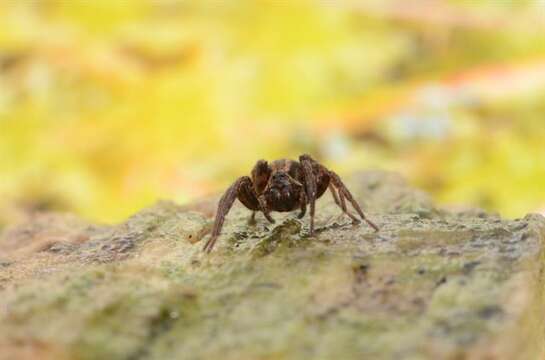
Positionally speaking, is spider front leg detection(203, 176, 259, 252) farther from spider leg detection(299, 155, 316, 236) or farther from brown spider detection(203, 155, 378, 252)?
spider leg detection(299, 155, 316, 236)

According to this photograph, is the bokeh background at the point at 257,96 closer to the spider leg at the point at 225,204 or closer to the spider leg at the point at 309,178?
the spider leg at the point at 225,204

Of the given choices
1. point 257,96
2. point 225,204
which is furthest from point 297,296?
point 257,96

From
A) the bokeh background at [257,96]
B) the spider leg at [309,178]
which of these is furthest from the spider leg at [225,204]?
the bokeh background at [257,96]

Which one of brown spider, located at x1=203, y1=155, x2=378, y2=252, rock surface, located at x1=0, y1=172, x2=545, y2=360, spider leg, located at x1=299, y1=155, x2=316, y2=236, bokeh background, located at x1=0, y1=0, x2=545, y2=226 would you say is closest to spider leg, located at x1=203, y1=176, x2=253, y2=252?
brown spider, located at x1=203, y1=155, x2=378, y2=252

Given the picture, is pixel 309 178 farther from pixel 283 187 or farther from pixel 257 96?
pixel 257 96

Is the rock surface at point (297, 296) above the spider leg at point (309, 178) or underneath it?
underneath

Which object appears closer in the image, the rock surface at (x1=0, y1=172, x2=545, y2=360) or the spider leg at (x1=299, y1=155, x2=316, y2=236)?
the rock surface at (x1=0, y1=172, x2=545, y2=360)

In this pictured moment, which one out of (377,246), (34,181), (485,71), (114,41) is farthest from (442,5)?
(377,246)
